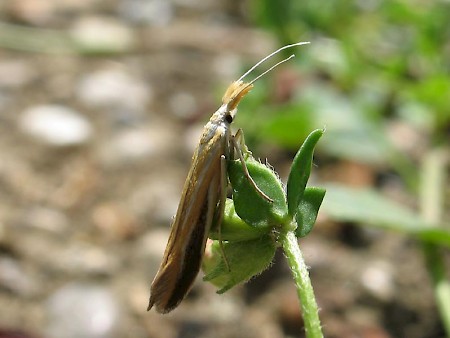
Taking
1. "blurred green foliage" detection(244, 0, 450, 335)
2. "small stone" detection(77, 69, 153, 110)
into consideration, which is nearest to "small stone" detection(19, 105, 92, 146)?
"small stone" detection(77, 69, 153, 110)

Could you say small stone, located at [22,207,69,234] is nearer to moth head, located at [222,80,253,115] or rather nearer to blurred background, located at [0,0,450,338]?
blurred background, located at [0,0,450,338]

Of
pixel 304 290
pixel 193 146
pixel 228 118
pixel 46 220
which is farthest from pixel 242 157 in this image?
pixel 193 146

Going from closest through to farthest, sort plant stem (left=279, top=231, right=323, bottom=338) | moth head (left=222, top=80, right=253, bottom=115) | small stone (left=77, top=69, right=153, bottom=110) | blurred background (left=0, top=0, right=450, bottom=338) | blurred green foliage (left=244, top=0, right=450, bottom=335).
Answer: plant stem (left=279, top=231, right=323, bottom=338) → moth head (left=222, top=80, right=253, bottom=115) → blurred background (left=0, top=0, right=450, bottom=338) → blurred green foliage (left=244, top=0, right=450, bottom=335) → small stone (left=77, top=69, right=153, bottom=110)

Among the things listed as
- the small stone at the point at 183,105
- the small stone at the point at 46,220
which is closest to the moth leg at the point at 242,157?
the small stone at the point at 46,220

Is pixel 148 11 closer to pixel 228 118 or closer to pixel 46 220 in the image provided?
pixel 46 220

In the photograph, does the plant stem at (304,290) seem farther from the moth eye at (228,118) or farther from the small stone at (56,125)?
the small stone at (56,125)

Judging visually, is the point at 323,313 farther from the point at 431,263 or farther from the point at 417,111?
the point at 417,111

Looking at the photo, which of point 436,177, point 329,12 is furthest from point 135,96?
point 436,177
